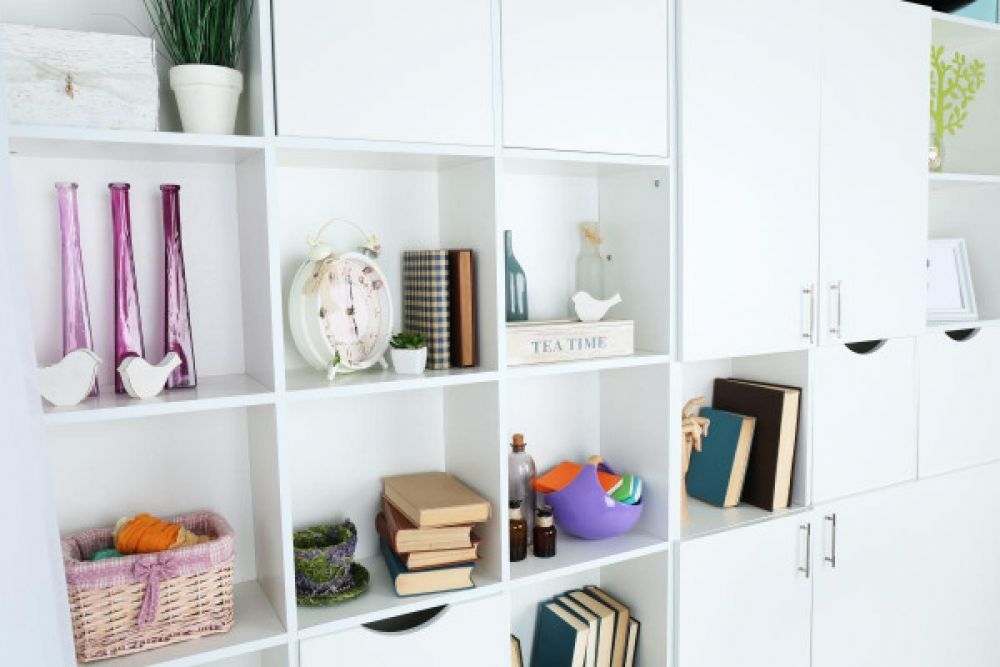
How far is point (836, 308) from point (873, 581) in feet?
2.53

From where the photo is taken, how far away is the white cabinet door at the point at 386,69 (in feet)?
4.20

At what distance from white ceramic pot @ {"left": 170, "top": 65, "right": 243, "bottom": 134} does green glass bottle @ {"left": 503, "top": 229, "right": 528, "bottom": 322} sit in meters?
0.67

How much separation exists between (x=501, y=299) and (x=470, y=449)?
36 centimetres

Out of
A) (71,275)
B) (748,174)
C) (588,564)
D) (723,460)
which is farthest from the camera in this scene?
(723,460)

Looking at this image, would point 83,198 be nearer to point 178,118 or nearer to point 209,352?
point 178,118

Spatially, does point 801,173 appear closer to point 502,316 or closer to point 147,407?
point 502,316

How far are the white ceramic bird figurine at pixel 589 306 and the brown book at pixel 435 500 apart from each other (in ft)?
1.55

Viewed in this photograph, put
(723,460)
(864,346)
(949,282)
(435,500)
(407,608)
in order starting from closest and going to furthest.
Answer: (407,608) → (435,500) → (723,460) → (864,346) → (949,282)

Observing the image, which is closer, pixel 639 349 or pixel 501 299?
pixel 501 299

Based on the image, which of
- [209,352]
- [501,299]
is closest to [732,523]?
[501,299]

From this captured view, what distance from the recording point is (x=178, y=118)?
1.46 meters

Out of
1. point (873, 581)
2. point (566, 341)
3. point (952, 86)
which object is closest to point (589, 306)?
point (566, 341)

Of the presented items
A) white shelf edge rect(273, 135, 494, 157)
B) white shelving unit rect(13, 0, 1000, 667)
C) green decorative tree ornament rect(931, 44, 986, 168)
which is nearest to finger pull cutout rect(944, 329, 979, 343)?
white shelving unit rect(13, 0, 1000, 667)

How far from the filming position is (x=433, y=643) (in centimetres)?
144
